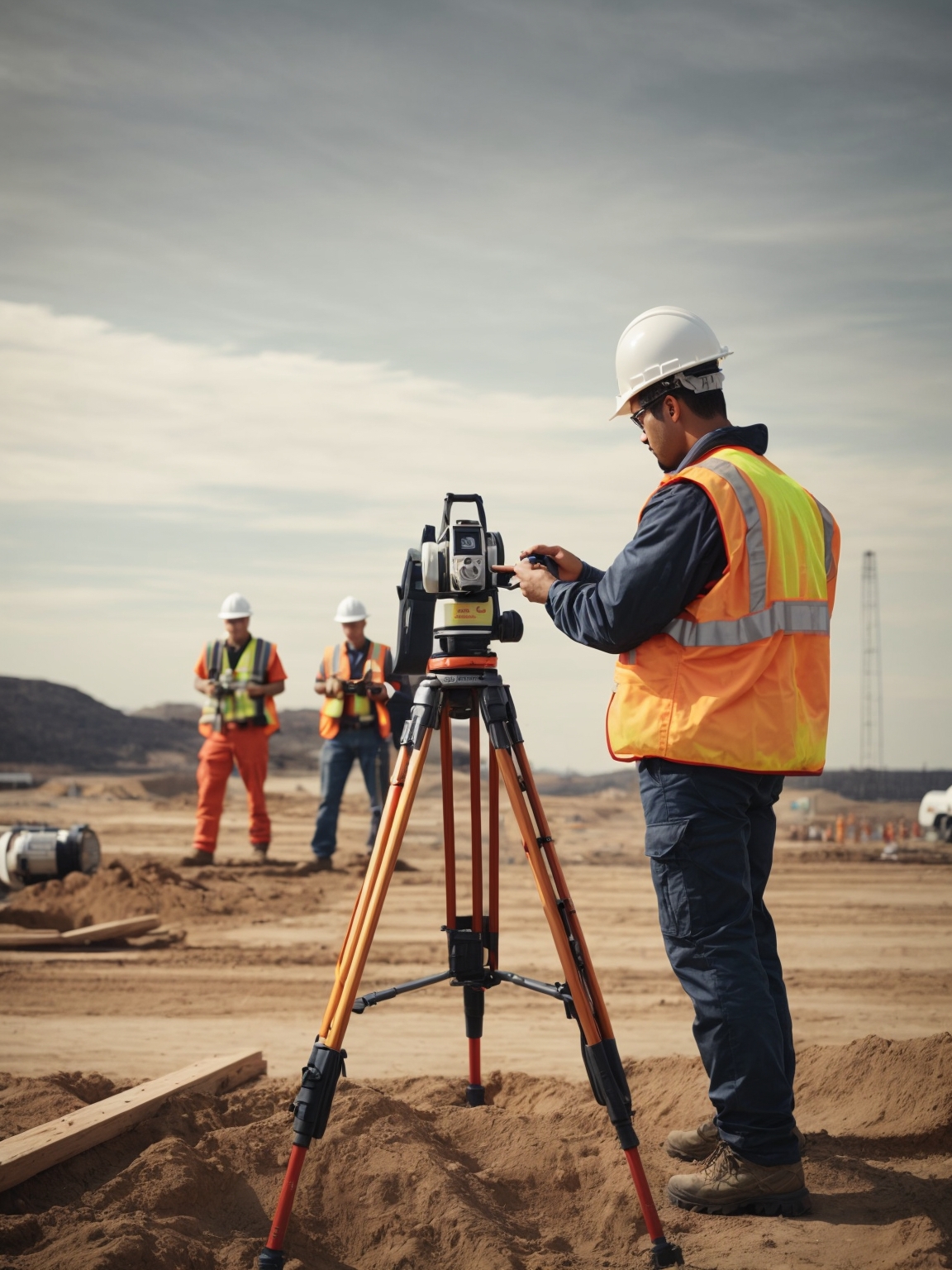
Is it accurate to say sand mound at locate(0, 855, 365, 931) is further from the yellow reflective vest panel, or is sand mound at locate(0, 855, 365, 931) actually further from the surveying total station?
the surveying total station

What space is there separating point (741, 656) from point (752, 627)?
0.08 meters

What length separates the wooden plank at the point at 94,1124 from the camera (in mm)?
3061

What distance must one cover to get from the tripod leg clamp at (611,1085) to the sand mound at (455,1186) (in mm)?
374

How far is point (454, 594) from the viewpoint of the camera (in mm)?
3164

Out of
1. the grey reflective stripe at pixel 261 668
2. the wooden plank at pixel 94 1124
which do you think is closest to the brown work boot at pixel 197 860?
the grey reflective stripe at pixel 261 668

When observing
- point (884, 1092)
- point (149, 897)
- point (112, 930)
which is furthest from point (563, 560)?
point (149, 897)

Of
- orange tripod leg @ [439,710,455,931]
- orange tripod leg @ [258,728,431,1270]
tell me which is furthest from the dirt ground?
orange tripod leg @ [439,710,455,931]

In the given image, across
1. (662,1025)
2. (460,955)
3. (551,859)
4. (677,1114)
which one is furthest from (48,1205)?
(662,1025)

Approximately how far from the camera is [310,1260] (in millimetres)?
2797

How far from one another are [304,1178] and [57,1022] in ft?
10.1

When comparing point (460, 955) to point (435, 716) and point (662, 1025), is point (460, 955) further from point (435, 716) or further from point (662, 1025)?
point (662, 1025)

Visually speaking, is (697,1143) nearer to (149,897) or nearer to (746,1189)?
(746,1189)

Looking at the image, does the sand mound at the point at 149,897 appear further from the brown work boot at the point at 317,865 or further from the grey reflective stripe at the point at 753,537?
the grey reflective stripe at the point at 753,537

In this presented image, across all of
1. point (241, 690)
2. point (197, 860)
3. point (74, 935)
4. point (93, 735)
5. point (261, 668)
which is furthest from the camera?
point (93, 735)
